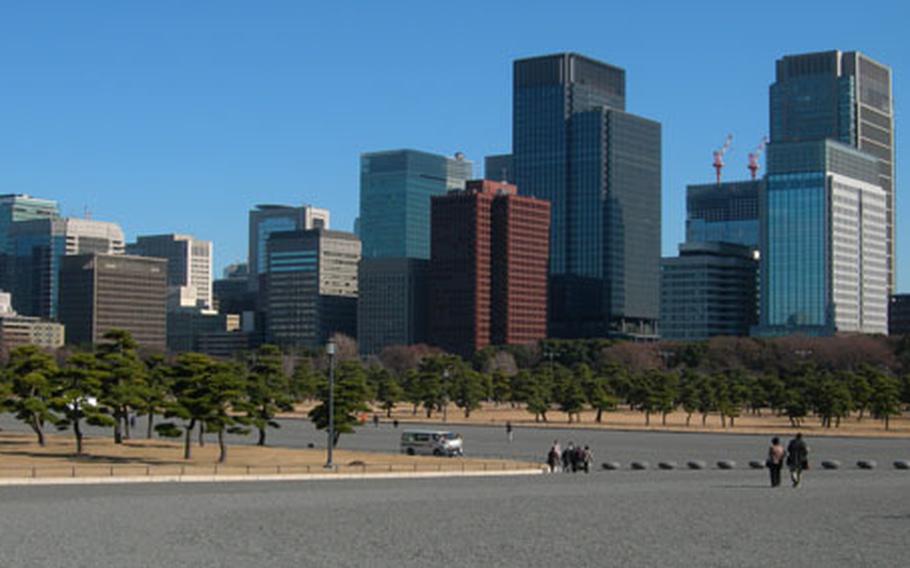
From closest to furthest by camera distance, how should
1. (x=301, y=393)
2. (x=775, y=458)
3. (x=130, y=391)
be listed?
1. (x=775, y=458)
2. (x=130, y=391)
3. (x=301, y=393)

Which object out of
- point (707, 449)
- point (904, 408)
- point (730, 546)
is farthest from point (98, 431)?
Answer: point (904, 408)

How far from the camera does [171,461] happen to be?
71062 mm

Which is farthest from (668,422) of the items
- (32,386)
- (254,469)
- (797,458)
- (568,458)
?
(797,458)

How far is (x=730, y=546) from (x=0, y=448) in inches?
2336

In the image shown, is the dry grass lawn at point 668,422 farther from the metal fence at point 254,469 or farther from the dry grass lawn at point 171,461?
the metal fence at point 254,469

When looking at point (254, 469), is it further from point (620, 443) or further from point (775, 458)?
point (620, 443)

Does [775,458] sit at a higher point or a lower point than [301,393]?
higher

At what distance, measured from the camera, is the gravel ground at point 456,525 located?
1104 inches

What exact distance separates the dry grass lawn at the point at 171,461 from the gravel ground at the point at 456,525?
30.8 feet

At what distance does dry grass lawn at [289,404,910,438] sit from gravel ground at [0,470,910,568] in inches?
2869

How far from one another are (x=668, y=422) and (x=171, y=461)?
80422 millimetres

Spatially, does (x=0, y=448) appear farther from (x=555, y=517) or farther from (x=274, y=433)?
(x=555, y=517)

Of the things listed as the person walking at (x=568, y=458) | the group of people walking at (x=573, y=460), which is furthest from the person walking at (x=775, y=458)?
the person walking at (x=568, y=458)

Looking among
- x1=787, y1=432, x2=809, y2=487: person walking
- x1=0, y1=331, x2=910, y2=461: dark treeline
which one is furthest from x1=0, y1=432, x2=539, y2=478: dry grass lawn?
x1=787, y1=432, x2=809, y2=487: person walking
